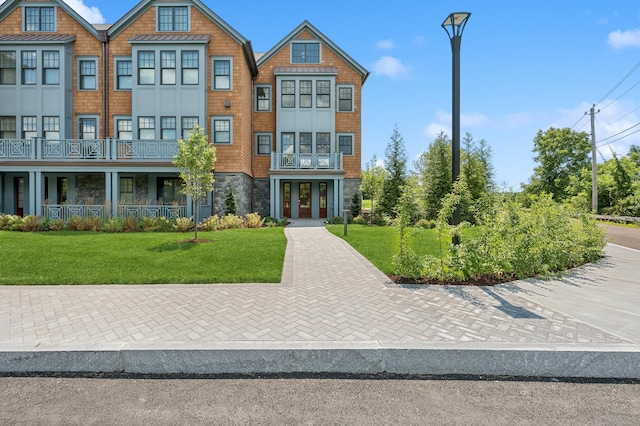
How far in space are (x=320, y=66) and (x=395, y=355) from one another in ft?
74.0

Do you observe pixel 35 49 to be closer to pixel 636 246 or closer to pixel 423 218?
pixel 423 218

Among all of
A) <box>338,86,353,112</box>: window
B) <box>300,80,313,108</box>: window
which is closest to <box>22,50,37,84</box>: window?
<box>300,80,313,108</box>: window

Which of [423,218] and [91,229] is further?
[423,218]

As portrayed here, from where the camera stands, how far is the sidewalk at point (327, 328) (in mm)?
3473

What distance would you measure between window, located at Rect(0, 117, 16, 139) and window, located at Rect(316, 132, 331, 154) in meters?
18.5

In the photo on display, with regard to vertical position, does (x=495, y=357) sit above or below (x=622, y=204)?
below

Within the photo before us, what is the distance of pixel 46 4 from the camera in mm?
19250

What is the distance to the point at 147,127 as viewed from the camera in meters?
18.8

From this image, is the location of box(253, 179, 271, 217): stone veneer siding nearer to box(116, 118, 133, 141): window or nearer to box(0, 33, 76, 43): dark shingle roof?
box(116, 118, 133, 141): window

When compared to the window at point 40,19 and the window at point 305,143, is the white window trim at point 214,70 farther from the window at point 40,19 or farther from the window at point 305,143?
the window at point 40,19

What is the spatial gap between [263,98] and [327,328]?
2133 centimetres

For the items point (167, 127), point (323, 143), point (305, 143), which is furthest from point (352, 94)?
point (167, 127)

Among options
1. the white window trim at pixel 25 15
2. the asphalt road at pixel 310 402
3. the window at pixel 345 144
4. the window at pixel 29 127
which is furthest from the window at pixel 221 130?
the asphalt road at pixel 310 402

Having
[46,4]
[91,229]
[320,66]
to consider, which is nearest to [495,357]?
[91,229]
